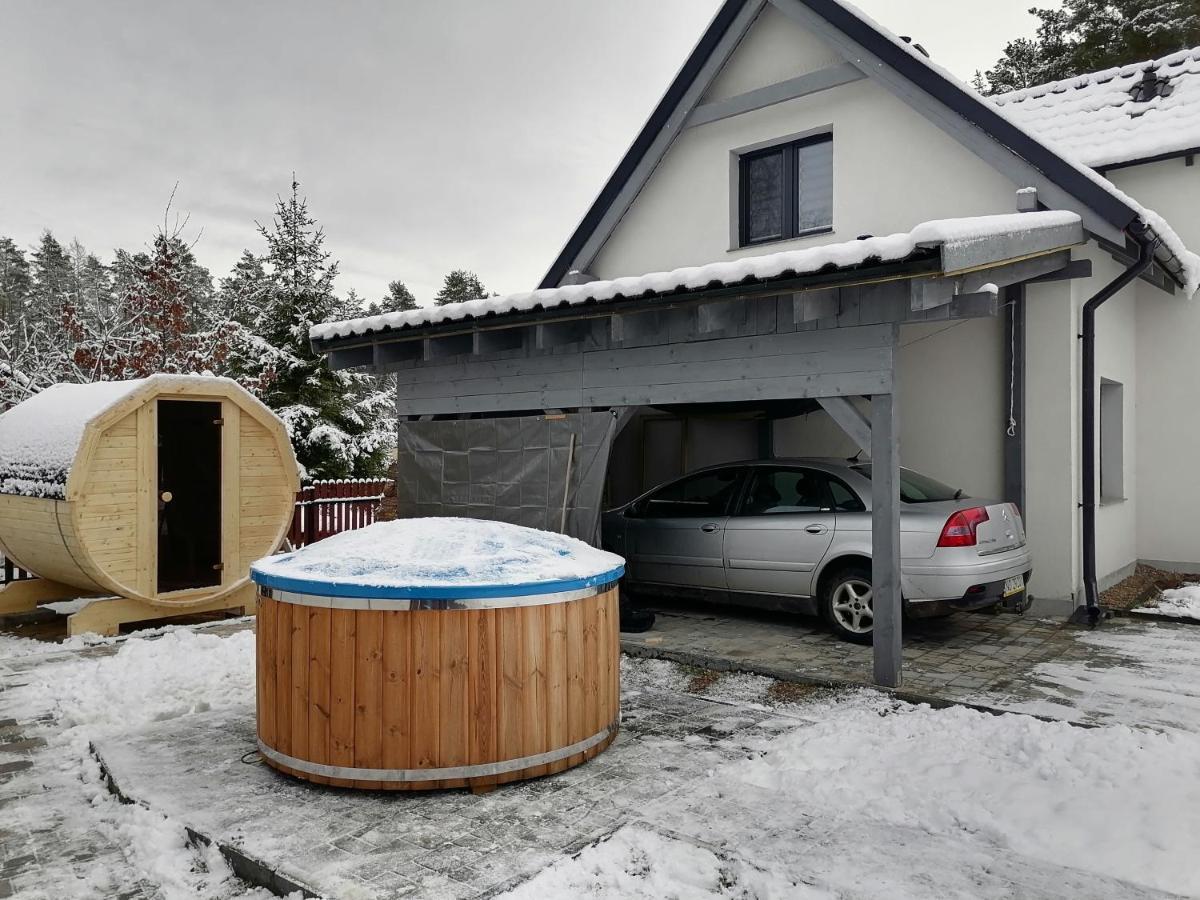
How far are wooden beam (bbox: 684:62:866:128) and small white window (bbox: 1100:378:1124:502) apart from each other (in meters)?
4.84

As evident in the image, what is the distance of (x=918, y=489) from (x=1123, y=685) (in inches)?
86.4

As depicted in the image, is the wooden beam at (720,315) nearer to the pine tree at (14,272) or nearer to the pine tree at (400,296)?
the pine tree at (14,272)

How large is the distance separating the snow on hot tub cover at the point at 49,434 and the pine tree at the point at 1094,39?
87.1ft

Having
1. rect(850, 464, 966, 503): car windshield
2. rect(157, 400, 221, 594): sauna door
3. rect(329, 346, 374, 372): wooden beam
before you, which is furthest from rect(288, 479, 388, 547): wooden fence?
rect(850, 464, 966, 503): car windshield

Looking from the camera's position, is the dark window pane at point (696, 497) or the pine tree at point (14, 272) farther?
the pine tree at point (14, 272)

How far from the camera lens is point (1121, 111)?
36.1 feet

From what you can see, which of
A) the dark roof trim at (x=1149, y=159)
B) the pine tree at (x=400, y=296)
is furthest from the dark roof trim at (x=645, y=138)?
the pine tree at (x=400, y=296)

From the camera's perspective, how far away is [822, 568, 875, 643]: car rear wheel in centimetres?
738

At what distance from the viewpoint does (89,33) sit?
1205 centimetres

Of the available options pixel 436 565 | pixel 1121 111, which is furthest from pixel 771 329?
pixel 1121 111

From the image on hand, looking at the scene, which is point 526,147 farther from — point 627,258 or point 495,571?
point 495,571

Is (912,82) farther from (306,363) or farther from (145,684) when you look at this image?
(306,363)

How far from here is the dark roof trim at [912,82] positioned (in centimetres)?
816

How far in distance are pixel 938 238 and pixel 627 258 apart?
8.12m
